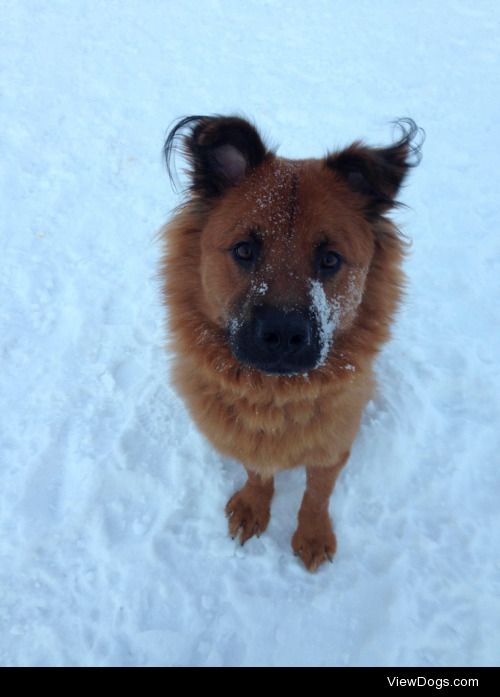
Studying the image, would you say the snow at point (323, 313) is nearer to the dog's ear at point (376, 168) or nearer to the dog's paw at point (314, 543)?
the dog's ear at point (376, 168)

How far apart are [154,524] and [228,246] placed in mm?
1914

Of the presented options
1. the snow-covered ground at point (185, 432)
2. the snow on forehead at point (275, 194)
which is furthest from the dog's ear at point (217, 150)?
the snow-covered ground at point (185, 432)

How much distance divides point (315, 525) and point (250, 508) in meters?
0.45

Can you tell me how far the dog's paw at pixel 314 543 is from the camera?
118 inches

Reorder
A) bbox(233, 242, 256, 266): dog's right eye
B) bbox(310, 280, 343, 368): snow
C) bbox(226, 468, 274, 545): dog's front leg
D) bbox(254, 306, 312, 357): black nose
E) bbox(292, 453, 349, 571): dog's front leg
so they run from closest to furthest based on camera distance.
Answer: bbox(254, 306, 312, 357): black nose < bbox(310, 280, 343, 368): snow < bbox(233, 242, 256, 266): dog's right eye < bbox(292, 453, 349, 571): dog's front leg < bbox(226, 468, 274, 545): dog's front leg

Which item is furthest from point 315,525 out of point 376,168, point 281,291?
point 376,168

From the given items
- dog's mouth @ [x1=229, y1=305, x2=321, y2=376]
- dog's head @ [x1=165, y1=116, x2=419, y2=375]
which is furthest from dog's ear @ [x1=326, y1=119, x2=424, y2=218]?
dog's mouth @ [x1=229, y1=305, x2=321, y2=376]

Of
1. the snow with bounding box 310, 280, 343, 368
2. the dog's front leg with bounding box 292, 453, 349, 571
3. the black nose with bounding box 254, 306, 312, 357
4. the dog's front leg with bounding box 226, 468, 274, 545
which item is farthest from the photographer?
the dog's front leg with bounding box 226, 468, 274, 545

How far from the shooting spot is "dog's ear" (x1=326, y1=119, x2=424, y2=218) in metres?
2.44

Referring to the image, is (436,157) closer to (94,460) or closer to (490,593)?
(490,593)

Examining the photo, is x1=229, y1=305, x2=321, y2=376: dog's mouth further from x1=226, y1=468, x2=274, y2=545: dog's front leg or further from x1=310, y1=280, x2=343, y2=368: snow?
x1=226, y1=468, x2=274, y2=545: dog's front leg
